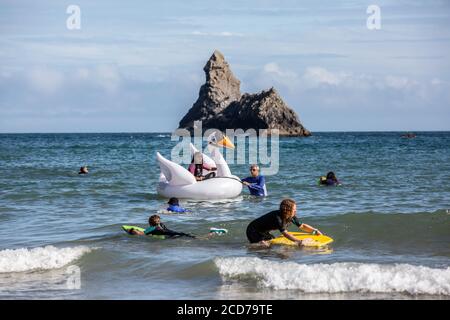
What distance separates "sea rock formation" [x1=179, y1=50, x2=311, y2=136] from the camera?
286 ft

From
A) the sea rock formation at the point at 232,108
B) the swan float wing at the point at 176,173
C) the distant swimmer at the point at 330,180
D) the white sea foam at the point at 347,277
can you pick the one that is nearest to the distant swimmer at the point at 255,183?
the swan float wing at the point at 176,173

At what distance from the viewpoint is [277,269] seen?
9539mm

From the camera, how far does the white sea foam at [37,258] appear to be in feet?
33.8

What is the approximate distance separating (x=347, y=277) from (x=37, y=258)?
4952mm

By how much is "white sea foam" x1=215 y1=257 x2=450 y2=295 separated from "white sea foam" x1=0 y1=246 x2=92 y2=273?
2.77 m

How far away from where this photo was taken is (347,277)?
29.6 feet

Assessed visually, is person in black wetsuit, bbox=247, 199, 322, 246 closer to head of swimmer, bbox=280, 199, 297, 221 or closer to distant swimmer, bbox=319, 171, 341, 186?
head of swimmer, bbox=280, 199, 297, 221

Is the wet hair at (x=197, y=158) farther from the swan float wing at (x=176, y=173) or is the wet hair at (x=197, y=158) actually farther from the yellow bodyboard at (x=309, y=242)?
the yellow bodyboard at (x=309, y=242)

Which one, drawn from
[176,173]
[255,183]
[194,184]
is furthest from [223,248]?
[255,183]

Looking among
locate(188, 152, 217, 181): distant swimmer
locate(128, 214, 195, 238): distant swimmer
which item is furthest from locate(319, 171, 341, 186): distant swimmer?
locate(128, 214, 195, 238): distant swimmer

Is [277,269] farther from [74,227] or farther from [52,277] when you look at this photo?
[74,227]

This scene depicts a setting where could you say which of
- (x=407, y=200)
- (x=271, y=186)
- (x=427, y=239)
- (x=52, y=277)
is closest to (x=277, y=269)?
(x=52, y=277)

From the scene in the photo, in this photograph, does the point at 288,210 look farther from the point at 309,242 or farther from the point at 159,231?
the point at 159,231
